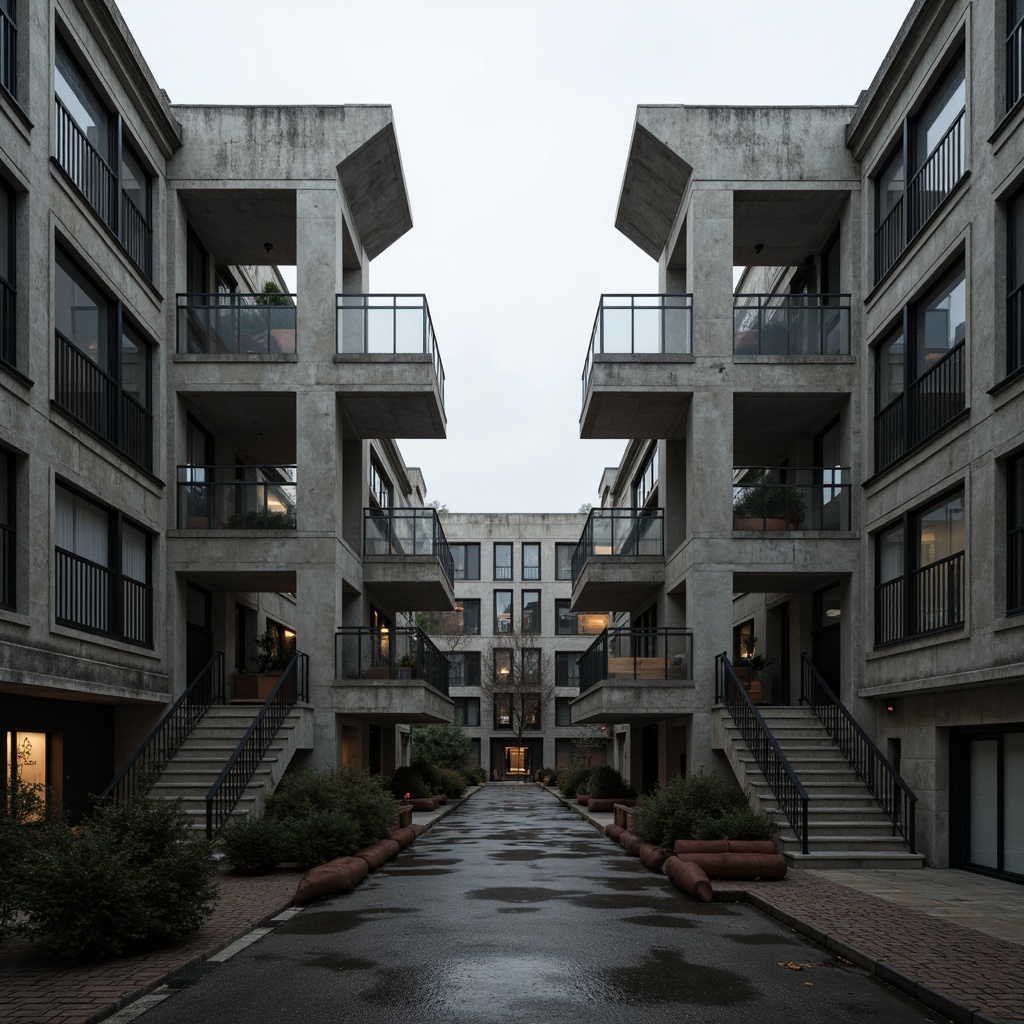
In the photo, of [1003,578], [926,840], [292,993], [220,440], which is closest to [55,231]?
[220,440]

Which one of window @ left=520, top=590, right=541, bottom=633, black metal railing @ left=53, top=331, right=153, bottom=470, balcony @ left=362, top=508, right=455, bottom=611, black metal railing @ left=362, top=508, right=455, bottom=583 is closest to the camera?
black metal railing @ left=53, top=331, right=153, bottom=470

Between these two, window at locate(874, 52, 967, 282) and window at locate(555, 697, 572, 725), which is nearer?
window at locate(874, 52, 967, 282)

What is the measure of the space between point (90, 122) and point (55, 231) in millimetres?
3495

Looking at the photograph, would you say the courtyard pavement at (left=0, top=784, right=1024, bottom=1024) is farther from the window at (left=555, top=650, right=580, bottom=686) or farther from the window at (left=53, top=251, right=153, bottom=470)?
the window at (left=555, top=650, right=580, bottom=686)

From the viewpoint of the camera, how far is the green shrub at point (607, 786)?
35.6 metres

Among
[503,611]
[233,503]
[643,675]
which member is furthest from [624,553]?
[503,611]

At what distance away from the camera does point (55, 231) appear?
19.0m

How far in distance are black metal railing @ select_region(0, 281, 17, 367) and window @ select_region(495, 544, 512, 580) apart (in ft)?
192

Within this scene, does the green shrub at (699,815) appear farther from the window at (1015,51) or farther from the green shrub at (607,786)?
the green shrub at (607,786)

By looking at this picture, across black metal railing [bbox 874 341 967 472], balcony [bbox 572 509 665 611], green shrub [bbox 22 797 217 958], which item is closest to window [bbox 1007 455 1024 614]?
black metal railing [bbox 874 341 967 472]

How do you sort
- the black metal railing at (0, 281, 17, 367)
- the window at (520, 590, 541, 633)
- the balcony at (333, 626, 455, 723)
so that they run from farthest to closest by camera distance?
the window at (520, 590, 541, 633)
the balcony at (333, 626, 455, 723)
the black metal railing at (0, 281, 17, 367)

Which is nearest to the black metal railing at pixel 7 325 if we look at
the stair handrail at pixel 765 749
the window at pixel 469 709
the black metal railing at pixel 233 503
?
the black metal railing at pixel 233 503

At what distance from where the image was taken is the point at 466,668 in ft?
243

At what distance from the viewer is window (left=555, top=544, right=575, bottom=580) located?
74.6 meters
